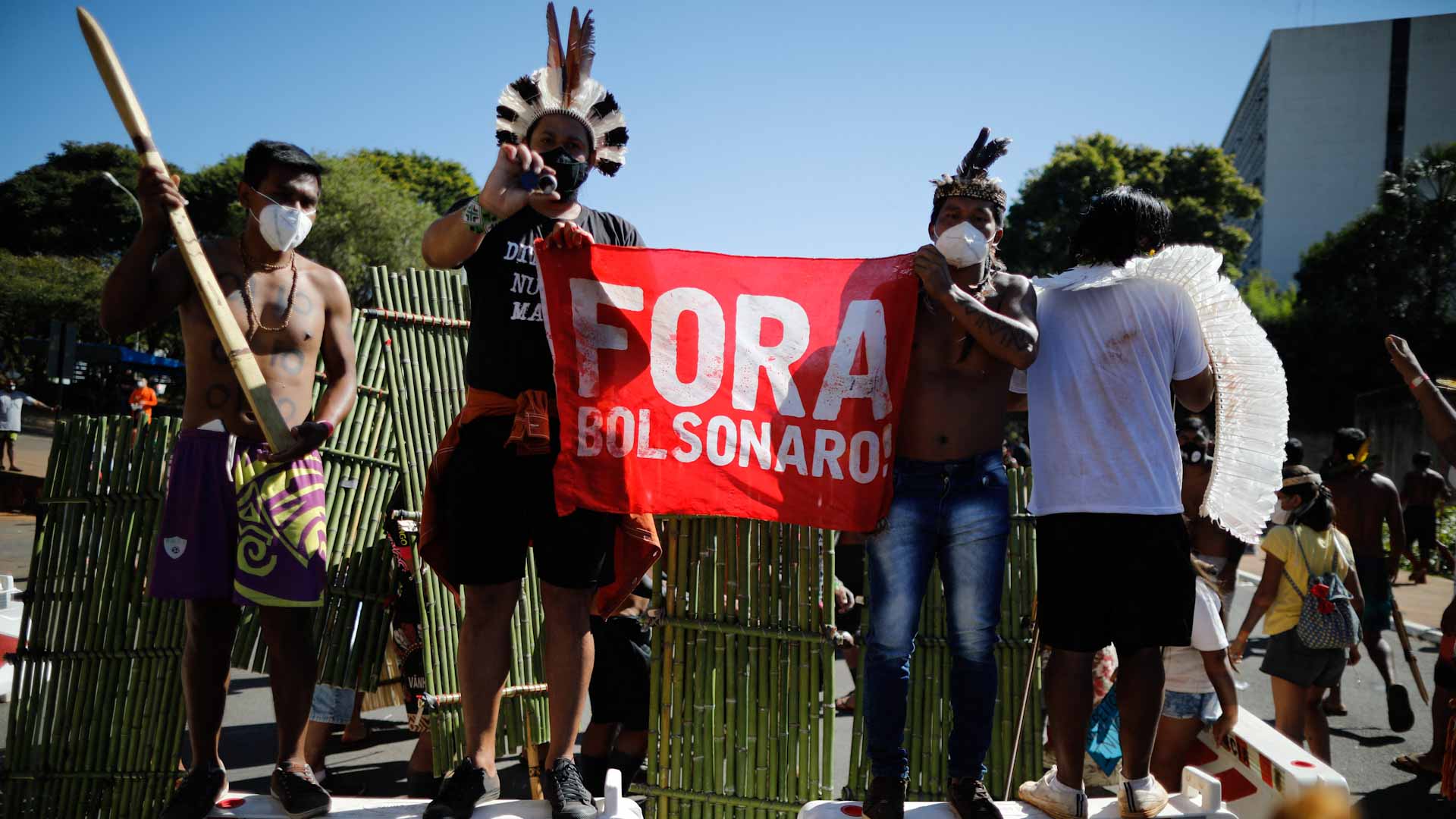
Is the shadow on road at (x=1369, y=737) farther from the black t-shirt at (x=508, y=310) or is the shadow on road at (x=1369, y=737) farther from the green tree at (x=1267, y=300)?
the green tree at (x=1267, y=300)

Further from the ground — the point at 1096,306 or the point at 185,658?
the point at 1096,306

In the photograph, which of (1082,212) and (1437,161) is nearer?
(1082,212)

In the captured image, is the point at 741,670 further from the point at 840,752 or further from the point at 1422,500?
the point at 1422,500

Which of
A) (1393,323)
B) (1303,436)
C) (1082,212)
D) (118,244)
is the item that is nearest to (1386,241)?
(1393,323)

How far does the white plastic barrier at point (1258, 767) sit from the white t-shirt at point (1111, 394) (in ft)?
3.51

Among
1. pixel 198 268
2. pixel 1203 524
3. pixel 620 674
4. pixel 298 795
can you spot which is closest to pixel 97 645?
pixel 298 795

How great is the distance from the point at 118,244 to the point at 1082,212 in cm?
5757

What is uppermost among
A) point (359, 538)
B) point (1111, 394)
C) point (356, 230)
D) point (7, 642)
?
point (356, 230)

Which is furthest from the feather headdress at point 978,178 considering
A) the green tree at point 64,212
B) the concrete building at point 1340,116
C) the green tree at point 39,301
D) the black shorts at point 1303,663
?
the concrete building at point 1340,116

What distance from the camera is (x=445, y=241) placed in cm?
336

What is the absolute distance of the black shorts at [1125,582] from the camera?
11.3 feet

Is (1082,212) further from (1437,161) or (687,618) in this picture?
(1437,161)

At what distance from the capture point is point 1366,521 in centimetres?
816

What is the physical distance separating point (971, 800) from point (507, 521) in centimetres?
173
